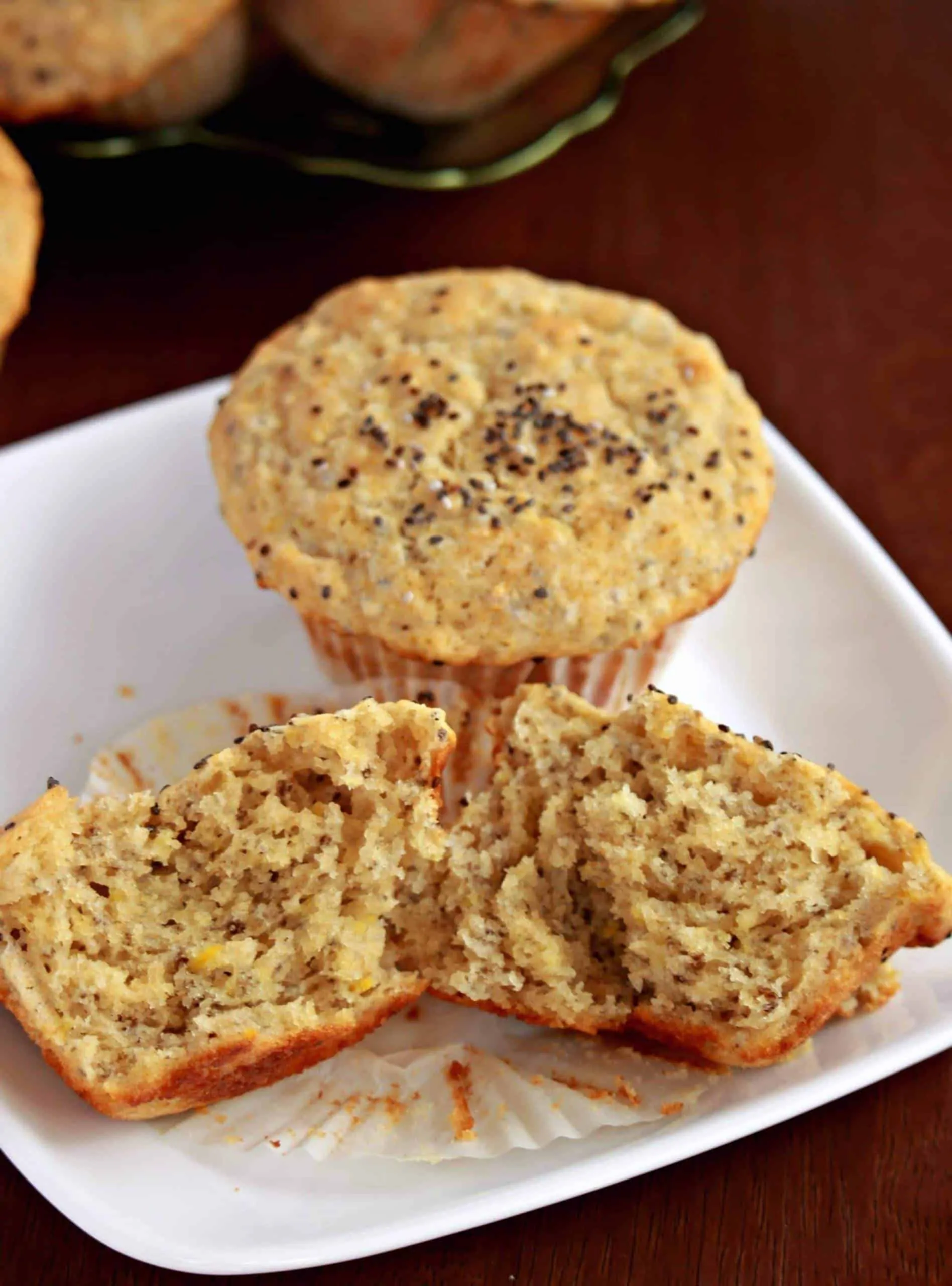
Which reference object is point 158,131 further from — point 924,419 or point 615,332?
point 924,419

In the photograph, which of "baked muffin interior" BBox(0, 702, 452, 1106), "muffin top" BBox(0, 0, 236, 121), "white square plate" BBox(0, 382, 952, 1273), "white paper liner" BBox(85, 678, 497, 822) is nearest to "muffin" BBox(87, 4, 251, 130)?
"muffin top" BBox(0, 0, 236, 121)

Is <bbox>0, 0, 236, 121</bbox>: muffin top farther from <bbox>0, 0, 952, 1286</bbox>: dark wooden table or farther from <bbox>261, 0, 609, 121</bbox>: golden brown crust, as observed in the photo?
<bbox>0, 0, 952, 1286</bbox>: dark wooden table

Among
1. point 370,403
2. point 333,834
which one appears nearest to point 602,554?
point 370,403

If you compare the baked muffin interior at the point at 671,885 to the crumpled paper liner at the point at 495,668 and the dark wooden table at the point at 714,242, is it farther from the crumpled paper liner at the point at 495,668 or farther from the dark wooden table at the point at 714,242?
the dark wooden table at the point at 714,242

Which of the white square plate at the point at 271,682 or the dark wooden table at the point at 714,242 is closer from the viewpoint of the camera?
the white square plate at the point at 271,682

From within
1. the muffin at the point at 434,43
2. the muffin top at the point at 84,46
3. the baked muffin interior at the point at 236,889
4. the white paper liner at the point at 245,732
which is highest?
the muffin top at the point at 84,46

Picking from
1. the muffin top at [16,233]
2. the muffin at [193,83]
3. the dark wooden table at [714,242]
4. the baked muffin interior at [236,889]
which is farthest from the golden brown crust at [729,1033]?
the muffin at [193,83]

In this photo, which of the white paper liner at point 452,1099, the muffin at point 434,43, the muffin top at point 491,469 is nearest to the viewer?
the white paper liner at point 452,1099
